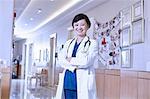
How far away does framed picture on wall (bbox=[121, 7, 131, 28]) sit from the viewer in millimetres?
5285

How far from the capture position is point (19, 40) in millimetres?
22125

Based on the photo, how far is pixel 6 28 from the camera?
12.4 feet

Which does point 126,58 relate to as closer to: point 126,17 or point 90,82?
point 126,17

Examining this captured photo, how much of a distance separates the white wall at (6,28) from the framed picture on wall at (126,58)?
7.91ft

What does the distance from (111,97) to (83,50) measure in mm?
3310

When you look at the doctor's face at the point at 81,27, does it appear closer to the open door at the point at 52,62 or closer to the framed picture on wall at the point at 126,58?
the framed picture on wall at the point at 126,58

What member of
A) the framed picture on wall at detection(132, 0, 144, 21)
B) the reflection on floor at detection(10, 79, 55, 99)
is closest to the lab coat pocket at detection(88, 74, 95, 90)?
the framed picture on wall at detection(132, 0, 144, 21)

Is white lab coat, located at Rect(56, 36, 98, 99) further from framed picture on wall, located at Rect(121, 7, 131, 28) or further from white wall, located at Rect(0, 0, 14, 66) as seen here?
framed picture on wall, located at Rect(121, 7, 131, 28)

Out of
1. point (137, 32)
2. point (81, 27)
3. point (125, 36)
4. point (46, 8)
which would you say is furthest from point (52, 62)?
point (81, 27)

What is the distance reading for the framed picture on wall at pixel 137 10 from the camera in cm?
477

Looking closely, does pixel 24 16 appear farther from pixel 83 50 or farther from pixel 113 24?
pixel 83 50

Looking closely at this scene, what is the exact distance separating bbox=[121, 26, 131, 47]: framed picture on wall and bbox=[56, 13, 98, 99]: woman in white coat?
3.20m

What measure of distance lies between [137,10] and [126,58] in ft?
3.20

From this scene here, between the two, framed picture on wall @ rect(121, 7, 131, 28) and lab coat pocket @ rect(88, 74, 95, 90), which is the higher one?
framed picture on wall @ rect(121, 7, 131, 28)
